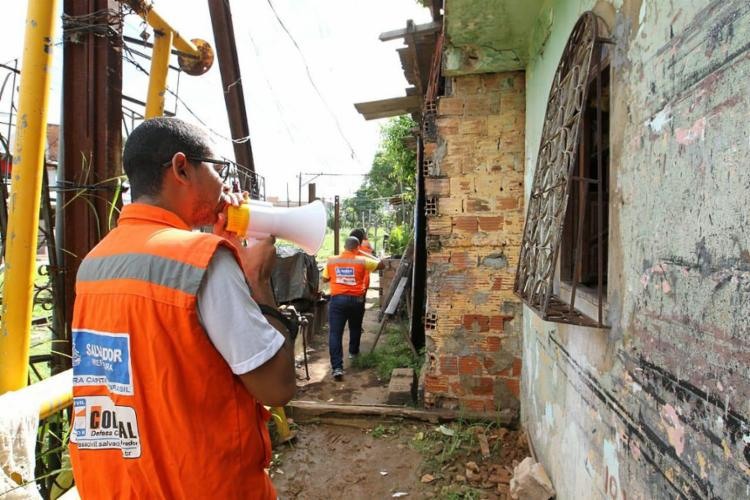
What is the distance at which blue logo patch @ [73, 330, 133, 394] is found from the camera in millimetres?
1149

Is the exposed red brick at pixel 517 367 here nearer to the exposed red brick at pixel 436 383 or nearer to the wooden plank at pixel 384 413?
the wooden plank at pixel 384 413

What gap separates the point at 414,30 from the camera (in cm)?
418

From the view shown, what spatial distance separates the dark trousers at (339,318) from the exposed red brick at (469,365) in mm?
2350

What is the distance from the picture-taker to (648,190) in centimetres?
146

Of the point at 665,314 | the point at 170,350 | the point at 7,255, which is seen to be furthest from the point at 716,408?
the point at 7,255

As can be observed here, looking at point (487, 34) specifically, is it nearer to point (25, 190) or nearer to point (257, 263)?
point (257, 263)

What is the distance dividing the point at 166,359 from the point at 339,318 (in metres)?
5.10

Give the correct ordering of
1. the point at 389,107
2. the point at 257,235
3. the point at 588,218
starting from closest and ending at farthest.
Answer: the point at 257,235
the point at 588,218
the point at 389,107

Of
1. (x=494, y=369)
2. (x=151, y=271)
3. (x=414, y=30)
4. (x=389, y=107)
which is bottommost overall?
(x=494, y=369)

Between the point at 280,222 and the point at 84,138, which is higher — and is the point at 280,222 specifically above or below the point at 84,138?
below

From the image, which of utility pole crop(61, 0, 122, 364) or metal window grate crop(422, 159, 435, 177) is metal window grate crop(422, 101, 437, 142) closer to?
metal window grate crop(422, 159, 435, 177)

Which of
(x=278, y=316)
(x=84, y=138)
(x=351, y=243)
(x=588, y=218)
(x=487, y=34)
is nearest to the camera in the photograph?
(x=278, y=316)

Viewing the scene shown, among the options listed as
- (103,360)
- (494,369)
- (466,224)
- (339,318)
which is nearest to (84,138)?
(103,360)

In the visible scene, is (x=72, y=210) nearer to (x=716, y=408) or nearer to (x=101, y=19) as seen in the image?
(x=101, y=19)
